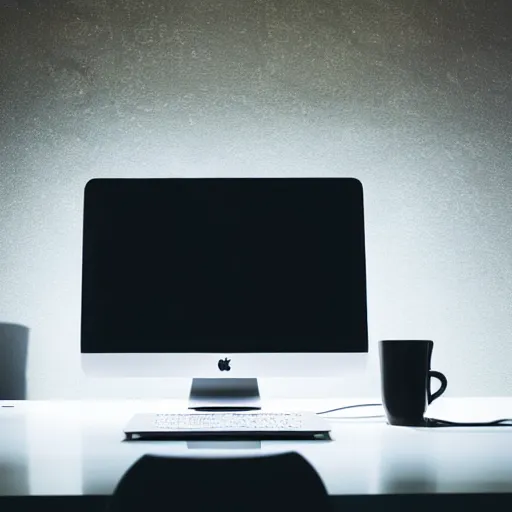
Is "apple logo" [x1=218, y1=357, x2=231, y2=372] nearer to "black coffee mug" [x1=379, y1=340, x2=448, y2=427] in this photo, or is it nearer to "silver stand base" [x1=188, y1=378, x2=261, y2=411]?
"silver stand base" [x1=188, y1=378, x2=261, y2=411]

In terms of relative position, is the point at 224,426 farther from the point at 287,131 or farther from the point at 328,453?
the point at 287,131

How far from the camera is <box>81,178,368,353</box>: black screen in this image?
135 cm

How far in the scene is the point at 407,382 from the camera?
123 centimetres

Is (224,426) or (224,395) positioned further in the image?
(224,395)

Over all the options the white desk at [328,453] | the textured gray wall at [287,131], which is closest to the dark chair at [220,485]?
the white desk at [328,453]

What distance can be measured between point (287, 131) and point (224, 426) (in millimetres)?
961

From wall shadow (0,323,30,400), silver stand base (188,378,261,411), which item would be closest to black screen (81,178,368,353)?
silver stand base (188,378,261,411)

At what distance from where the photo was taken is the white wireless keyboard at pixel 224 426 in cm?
100

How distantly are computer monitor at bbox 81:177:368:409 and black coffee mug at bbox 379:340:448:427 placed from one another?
0.12 m

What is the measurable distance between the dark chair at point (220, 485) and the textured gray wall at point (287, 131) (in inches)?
44.8

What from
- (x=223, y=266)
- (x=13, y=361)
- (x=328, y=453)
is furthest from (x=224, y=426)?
(x=13, y=361)

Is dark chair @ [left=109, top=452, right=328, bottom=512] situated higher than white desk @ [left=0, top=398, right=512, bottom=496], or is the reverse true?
dark chair @ [left=109, top=452, right=328, bottom=512]

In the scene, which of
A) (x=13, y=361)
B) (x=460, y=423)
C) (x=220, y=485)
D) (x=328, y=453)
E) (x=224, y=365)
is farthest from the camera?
(x=13, y=361)

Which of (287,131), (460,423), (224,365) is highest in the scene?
(287,131)
